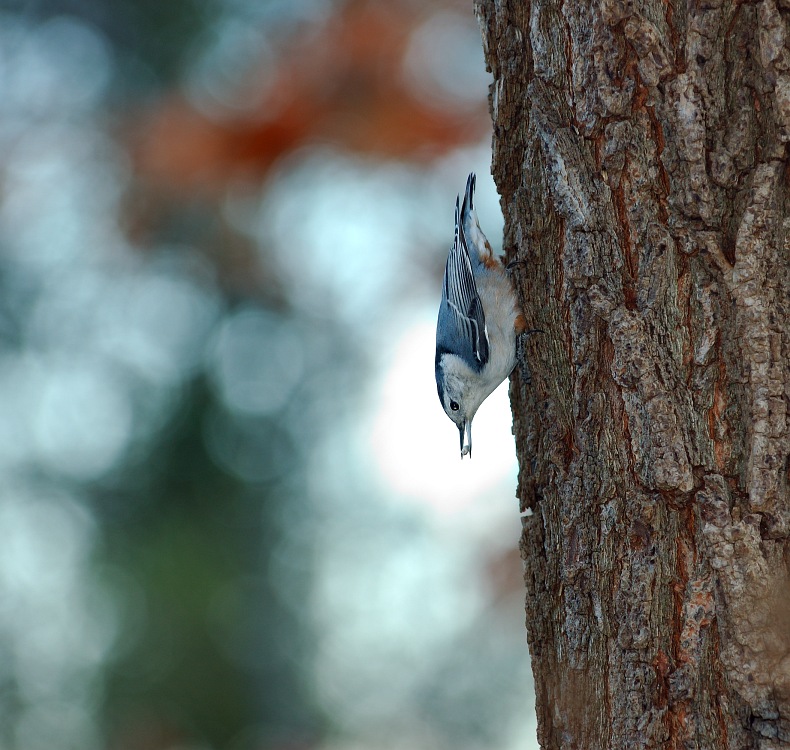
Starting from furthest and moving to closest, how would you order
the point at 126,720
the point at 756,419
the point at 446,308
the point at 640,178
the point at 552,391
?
the point at 126,720 → the point at 446,308 → the point at 552,391 → the point at 640,178 → the point at 756,419

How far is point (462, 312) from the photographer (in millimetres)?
2383

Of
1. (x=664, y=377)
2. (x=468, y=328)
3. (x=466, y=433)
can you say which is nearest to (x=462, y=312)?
(x=468, y=328)

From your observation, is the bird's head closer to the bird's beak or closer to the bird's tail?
the bird's beak

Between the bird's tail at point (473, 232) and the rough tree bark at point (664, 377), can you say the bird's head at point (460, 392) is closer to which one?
the bird's tail at point (473, 232)

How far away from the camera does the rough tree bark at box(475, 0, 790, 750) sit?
1.19 metres

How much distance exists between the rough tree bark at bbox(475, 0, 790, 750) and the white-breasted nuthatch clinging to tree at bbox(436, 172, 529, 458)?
706 mm

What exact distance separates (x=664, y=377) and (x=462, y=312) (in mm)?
1149

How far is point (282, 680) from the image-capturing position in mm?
4723

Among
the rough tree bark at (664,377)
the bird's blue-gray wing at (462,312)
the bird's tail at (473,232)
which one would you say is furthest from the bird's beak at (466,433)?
the rough tree bark at (664,377)

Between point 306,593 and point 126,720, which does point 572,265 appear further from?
point 126,720

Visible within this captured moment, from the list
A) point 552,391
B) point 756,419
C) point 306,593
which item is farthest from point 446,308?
point 306,593

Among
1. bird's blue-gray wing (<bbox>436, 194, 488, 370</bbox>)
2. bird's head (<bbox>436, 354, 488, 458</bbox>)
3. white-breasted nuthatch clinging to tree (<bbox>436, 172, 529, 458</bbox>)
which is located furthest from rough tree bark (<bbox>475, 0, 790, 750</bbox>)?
bird's head (<bbox>436, 354, 488, 458</bbox>)

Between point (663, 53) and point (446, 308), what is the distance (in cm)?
122

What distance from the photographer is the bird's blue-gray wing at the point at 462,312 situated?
2.28m
